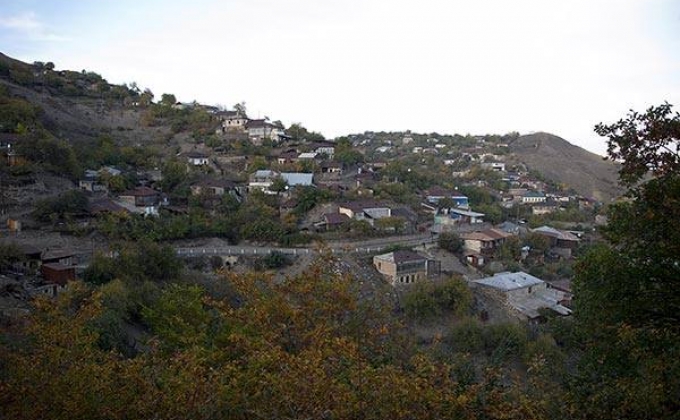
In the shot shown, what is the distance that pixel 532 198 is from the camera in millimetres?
43000

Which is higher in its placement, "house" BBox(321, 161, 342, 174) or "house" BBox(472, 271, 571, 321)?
"house" BBox(321, 161, 342, 174)

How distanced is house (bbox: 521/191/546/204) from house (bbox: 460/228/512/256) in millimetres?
13801

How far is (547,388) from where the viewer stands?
678cm

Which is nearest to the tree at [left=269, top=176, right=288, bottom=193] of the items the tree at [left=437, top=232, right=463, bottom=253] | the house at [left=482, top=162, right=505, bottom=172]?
the tree at [left=437, top=232, right=463, bottom=253]

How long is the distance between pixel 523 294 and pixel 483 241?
5.73 meters

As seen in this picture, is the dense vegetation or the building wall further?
the building wall

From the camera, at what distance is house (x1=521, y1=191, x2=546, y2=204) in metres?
42.7

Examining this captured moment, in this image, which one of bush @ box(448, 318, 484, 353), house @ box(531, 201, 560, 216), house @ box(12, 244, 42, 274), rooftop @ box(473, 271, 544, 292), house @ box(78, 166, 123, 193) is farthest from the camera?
house @ box(531, 201, 560, 216)

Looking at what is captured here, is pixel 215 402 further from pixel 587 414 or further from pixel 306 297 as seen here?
pixel 587 414

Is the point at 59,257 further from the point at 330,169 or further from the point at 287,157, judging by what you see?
the point at 330,169

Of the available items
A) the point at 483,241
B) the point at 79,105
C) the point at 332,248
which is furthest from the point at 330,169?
the point at 79,105

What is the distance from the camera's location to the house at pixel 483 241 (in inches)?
1152

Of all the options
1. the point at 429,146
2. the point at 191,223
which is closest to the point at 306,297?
the point at 191,223

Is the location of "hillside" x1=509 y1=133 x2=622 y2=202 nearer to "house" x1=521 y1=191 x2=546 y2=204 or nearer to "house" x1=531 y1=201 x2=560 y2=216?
"house" x1=521 y1=191 x2=546 y2=204
